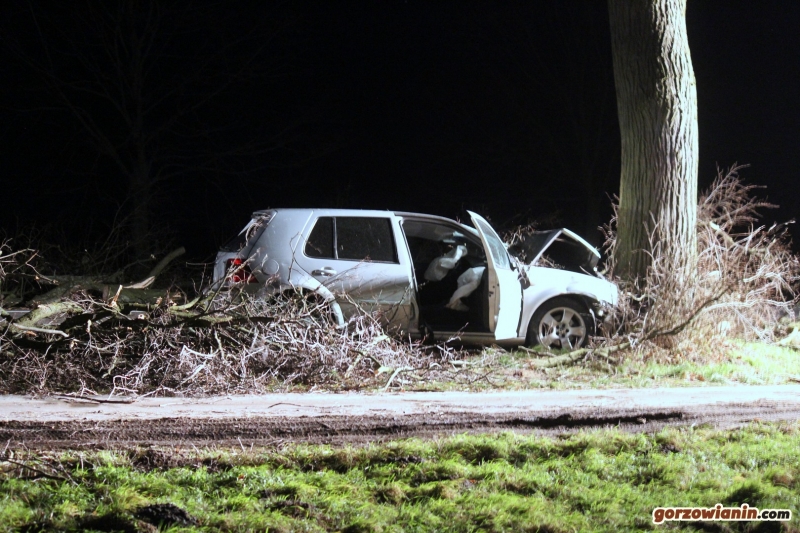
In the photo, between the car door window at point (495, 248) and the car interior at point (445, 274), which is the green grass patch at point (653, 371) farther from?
the car door window at point (495, 248)

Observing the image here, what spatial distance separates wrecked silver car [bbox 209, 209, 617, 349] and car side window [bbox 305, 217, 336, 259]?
0.4 inches

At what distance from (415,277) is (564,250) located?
134 inches

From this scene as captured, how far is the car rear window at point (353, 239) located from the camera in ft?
27.5

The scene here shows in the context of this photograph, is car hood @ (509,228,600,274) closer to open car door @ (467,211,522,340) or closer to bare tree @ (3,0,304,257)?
open car door @ (467,211,522,340)

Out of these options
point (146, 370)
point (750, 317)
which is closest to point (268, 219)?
point (146, 370)

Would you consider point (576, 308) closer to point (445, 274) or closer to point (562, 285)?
point (562, 285)

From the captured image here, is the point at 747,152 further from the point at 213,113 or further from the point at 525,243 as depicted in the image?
the point at 525,243

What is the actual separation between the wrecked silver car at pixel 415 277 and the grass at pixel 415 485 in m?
3.14

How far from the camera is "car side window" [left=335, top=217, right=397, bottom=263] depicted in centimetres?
849

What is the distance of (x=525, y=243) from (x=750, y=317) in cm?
291

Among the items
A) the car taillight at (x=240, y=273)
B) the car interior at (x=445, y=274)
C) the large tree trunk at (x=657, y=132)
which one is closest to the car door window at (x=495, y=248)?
the car interior at (x=445, y=274)

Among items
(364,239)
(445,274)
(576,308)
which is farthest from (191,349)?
(576,308)

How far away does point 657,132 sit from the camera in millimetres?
9922

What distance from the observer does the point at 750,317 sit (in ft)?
32.2
